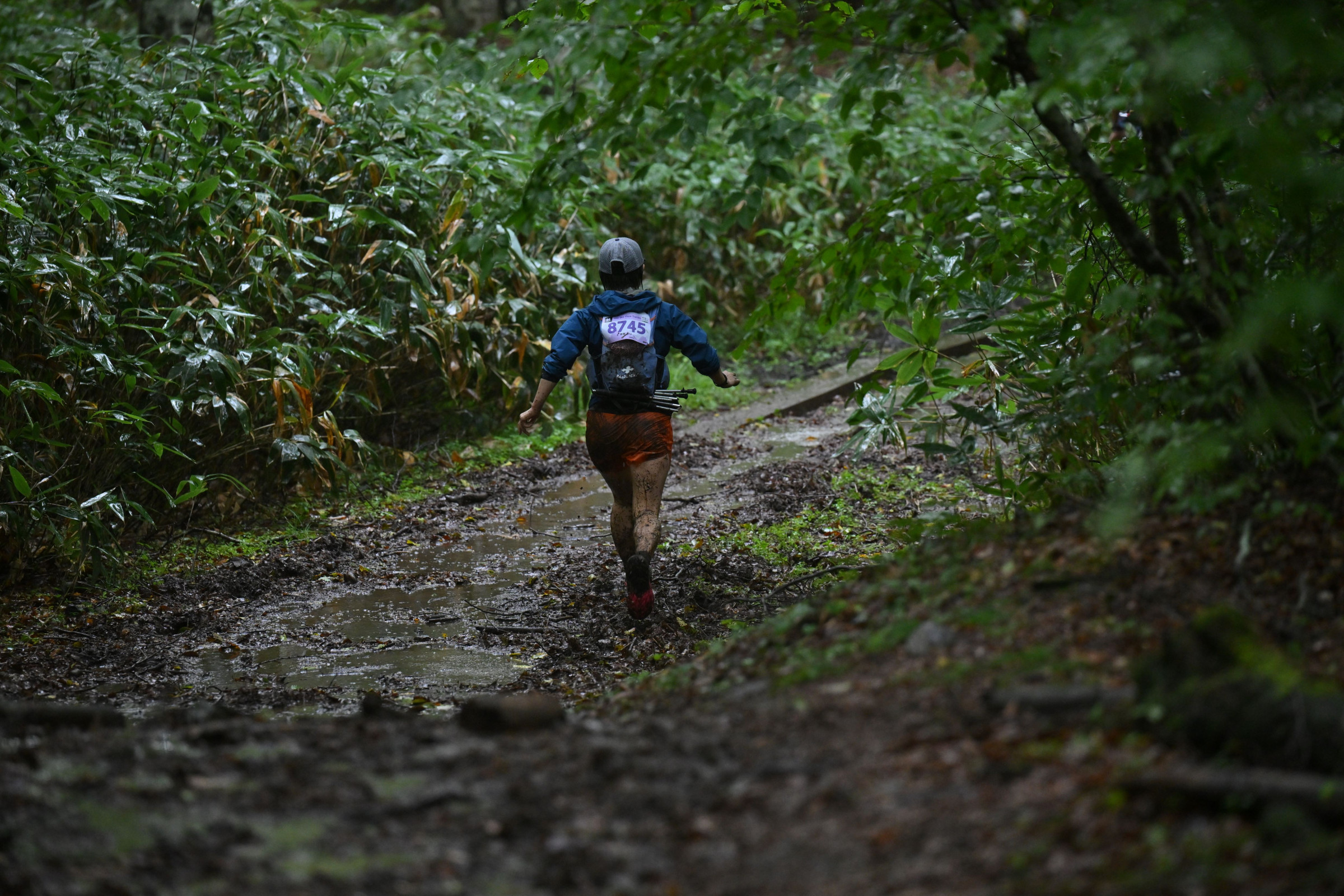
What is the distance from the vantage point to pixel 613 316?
5828mm

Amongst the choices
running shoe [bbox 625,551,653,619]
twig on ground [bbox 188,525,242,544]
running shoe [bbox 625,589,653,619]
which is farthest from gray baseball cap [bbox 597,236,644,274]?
twig on ground [bbox 188,525,242,544]

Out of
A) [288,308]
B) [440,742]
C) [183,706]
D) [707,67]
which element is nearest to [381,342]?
[288,308]

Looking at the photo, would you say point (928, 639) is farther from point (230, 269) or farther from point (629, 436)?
point (230, 269)

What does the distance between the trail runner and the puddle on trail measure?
88 cm

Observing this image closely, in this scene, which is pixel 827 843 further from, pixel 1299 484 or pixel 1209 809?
pixel 1299 484

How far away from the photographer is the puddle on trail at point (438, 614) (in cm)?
526

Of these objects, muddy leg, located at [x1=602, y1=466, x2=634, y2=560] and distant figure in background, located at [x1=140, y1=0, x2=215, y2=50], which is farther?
distant figure in background, located at [x1=140, y1=0, x2=215, y2=50]

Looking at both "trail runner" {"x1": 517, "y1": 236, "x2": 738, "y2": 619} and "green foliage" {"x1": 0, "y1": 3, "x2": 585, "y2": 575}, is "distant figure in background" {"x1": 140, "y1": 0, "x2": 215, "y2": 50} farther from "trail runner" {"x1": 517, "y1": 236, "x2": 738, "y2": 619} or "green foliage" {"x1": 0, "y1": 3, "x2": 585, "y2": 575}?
"trail runner" {"x1": 517, "y1": 236, "x2": 738, "y2": 619}

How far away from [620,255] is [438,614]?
218cm

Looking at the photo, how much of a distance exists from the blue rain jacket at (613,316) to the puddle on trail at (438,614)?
142cm

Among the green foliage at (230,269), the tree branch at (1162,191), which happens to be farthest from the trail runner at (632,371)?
the tree branch at (1162,191)

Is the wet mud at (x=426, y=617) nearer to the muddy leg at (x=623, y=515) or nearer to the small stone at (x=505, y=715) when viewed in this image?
the muddy leg at (x=623, y=515)

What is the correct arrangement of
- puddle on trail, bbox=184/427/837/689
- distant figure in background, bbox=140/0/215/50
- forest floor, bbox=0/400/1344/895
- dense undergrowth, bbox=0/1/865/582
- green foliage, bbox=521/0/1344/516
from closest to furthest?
forest floor, bbox=0/400/1344/895 → green foliage, bbox=521/0/1344/516 → puddle on trail, bbox=184/427/837/689 → dense undergrowth, bbox=0/1/865/582 → distant figure in background, bbox=140/0/215/50

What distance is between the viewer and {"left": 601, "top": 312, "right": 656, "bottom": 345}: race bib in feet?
18.9
